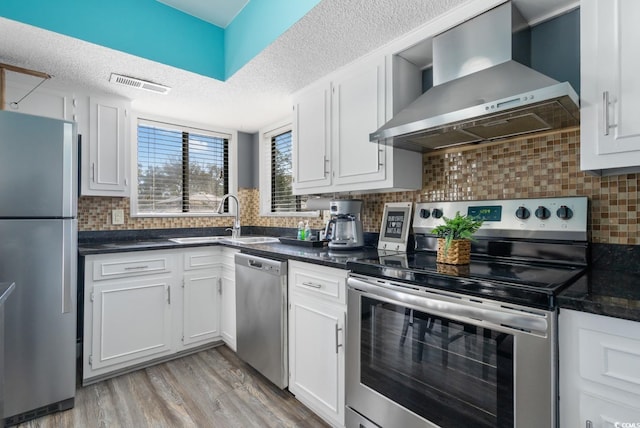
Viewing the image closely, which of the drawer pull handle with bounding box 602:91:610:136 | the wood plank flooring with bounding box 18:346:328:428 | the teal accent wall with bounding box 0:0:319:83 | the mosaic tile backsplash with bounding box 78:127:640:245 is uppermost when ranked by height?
Answer: the teal accent wall with bounding box 0:0:319:83

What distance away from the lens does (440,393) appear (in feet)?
4.10

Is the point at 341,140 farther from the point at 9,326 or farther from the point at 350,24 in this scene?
the point at 9,326

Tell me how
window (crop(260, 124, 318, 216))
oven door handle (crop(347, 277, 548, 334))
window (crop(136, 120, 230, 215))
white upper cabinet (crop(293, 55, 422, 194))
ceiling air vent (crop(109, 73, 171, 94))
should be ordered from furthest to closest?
window (crop(260, 124, 318, 216))
window (crop(136, 120, 230, 215))
ceiling air vent (crop(109, 73, 171, 94))
white upper cabinet (crop(293, 55, 422, 194))
oven door handle (crop(347, 277, 548, 334))

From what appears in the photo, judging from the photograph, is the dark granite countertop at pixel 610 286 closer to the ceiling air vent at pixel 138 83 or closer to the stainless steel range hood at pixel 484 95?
the stainless steel range hood at pixel 484 95

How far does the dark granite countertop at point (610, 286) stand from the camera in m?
0.87

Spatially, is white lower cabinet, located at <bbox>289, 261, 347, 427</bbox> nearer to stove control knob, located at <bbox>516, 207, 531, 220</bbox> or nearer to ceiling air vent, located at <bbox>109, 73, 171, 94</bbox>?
stove control knob, located at <bbox>516, 207, 531, 220</bbox>

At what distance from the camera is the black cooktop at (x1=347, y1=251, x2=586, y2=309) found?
1015 mm

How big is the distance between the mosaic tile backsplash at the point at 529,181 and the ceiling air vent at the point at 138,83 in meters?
1.72

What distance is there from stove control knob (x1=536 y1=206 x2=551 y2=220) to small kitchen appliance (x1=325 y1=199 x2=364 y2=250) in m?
1.02

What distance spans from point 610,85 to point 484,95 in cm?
40

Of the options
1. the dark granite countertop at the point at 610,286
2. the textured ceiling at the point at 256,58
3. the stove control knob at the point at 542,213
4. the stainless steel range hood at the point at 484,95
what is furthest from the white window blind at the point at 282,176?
the dark granite countertop at the point at 610,286

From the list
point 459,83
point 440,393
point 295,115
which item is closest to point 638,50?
point 459,83

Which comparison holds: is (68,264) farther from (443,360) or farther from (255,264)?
(443,360)

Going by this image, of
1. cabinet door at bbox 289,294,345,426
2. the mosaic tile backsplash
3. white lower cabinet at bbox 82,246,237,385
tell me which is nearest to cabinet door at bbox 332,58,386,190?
the mosaic tile backsplash
